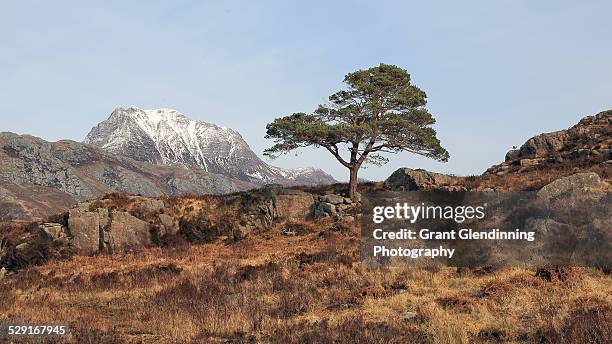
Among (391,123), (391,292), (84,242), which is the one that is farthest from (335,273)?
(391,123)

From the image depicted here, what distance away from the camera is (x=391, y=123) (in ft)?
110

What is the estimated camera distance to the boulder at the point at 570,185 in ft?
64.6

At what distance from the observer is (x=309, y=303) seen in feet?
42.7

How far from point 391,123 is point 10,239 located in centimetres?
2649

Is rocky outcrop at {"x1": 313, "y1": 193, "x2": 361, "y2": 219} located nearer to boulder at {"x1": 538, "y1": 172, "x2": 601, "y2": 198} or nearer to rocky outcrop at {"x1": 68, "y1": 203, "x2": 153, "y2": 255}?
rocky outcrop at {"x1": 68, "y1": 203, "x2": 153, "y2": 255}

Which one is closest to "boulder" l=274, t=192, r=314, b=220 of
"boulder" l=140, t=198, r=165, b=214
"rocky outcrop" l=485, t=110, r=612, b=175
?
"boulder" l=140, t=198, r=165, b=214

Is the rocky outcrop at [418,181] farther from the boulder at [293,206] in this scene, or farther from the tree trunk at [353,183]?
the boulder at [293,206]

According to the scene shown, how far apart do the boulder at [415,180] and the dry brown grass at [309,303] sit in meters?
14.8

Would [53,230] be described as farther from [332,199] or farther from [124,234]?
[332,199]

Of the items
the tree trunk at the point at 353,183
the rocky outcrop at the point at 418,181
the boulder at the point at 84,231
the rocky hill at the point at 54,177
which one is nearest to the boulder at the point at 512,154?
the rocky outcrop at the point at 418,181

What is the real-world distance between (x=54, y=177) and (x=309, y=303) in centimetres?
15286

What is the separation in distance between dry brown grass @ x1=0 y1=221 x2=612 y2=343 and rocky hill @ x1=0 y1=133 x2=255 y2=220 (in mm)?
→ 93293

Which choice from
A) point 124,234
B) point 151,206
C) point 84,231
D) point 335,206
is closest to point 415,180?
point 335,206

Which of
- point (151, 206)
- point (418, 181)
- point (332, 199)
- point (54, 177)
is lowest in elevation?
point (151, 206)
